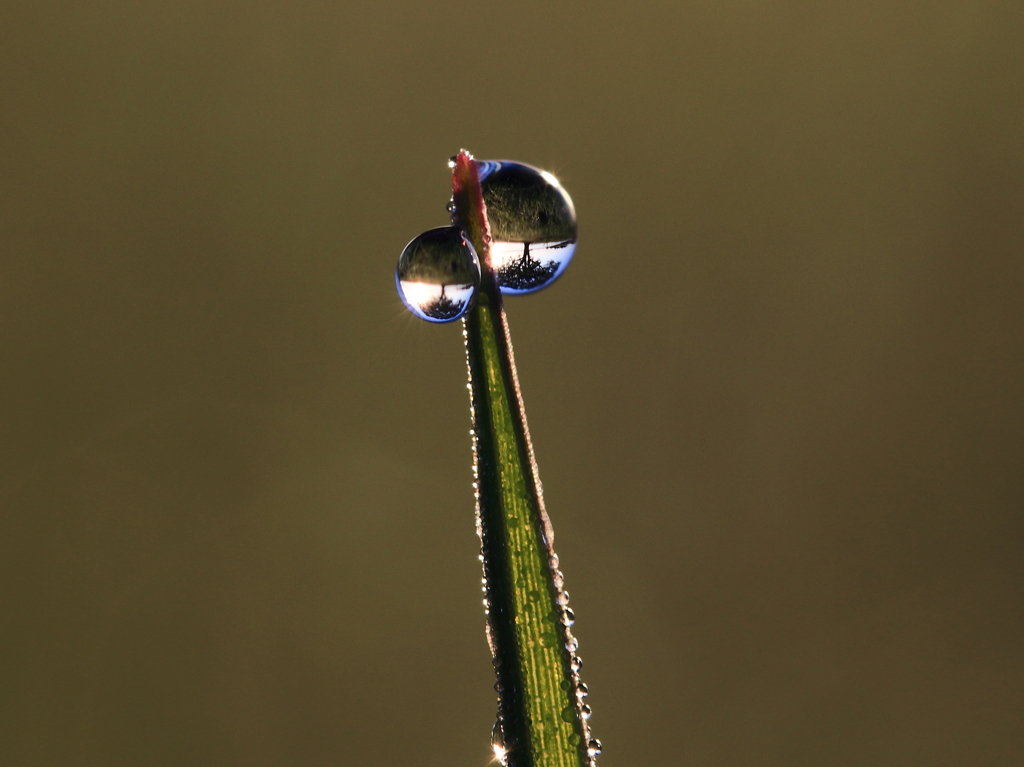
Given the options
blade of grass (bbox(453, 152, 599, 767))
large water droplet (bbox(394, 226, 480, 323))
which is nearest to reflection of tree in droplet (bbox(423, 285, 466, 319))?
large water droplet (bbox(394, 226, 480, 323))

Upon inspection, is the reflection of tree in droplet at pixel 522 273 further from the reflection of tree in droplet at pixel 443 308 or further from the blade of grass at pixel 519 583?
the blade of grass at pixel 519 583

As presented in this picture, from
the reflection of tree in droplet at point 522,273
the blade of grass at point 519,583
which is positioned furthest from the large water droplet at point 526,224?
the blade of grass at point 519,583

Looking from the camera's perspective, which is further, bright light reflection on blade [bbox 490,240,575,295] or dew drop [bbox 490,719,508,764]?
bright light reflection on blade [bbox 490,240,575,295]

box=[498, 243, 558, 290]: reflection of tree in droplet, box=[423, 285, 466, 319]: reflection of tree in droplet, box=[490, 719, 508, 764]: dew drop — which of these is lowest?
box=[490, 719, 508, 764]: dew drop

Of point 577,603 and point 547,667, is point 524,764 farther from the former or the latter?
point 577,603

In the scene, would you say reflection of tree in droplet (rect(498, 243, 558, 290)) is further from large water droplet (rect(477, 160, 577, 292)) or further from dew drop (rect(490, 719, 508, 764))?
dew drop (rect(490, 719, 508, 764))

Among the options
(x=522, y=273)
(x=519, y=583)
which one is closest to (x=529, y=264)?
(x=522, y=273)

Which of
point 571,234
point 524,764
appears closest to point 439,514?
point 571,234
